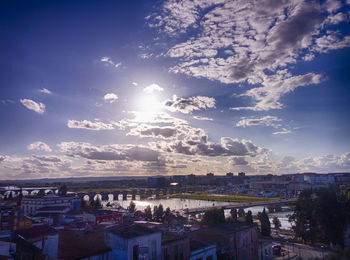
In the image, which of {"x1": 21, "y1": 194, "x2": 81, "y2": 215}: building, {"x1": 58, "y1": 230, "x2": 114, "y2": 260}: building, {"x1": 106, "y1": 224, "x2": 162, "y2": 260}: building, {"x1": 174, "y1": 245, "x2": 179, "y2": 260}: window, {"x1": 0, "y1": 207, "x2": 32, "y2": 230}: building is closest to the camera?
{"x1": 58, "y1": 230, "x2": 114, "y2": 260}: building

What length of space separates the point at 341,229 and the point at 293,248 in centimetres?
441

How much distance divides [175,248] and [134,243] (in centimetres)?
286

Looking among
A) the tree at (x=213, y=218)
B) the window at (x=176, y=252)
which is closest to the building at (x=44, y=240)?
the window at (x=176, y=252)

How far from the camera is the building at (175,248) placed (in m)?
14.8

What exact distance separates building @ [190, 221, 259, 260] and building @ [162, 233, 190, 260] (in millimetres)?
2175

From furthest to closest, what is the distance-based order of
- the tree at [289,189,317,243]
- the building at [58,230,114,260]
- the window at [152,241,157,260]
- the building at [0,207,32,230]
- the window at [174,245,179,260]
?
the tree at [289,189,317,243]
the building at [0,207,32,230]
the window at [174,245,179,260]
the window at [152,241,157,260]
the building at [58,230,114,260]

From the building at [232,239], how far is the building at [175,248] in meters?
2.18

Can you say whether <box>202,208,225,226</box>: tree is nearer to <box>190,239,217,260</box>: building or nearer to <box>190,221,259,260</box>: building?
<box>190,221,259,260</box>: building

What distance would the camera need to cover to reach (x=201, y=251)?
53.9ft

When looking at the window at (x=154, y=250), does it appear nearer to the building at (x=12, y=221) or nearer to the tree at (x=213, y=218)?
the building at (x=12, y=221)

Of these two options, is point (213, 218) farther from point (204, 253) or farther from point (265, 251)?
point (204, 253)

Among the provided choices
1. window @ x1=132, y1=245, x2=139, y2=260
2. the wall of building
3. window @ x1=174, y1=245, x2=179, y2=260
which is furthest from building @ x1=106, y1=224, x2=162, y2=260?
the wall of building

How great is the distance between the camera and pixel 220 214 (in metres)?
32.0

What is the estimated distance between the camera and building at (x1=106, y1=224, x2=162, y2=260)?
13139mm
